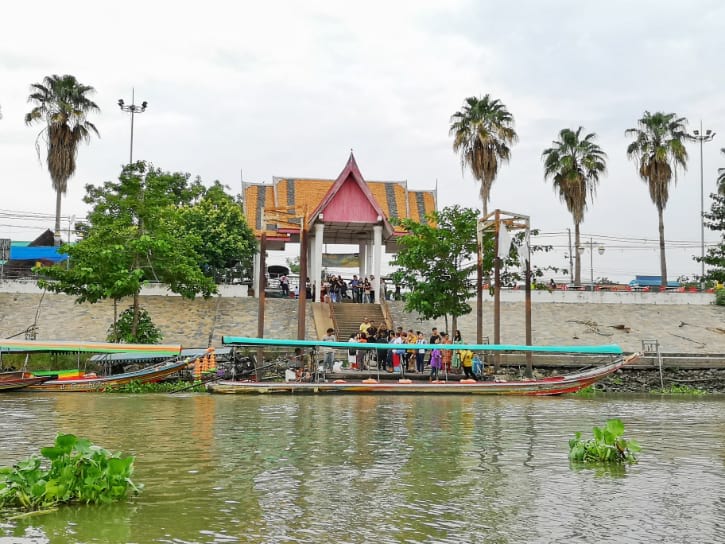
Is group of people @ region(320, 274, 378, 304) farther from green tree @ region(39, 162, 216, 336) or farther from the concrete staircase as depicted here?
green tree @ region(39, 162, 216, 336)

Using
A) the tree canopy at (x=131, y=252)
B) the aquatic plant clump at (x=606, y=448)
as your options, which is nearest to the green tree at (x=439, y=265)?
the tree canopy at (x=131, y=252)

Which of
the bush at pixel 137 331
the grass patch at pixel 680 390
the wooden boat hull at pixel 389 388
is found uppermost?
the bush at pixel 137 331

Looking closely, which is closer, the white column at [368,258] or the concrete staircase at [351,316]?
the concrete staircase at [351,316]

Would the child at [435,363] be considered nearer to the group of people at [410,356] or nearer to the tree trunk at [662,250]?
the group of people at [410,356]

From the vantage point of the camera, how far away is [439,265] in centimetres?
3200

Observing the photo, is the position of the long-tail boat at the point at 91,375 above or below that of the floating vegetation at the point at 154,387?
above

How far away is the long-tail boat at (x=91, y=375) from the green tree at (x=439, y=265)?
9520mm

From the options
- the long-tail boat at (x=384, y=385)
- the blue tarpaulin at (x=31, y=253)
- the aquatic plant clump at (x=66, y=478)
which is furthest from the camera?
the blue tarpaulin at (x=31, y=253)

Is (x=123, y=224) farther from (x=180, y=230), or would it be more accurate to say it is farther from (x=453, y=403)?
(x=453, y=403)

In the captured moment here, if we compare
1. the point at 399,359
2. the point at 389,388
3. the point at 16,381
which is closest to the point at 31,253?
the point at 16,381

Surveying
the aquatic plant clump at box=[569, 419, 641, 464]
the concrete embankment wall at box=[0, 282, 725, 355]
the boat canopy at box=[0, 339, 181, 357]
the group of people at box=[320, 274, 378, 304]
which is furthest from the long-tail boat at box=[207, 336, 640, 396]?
the group of people at box=[320, 274, 378, 304]

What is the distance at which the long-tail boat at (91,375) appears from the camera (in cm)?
2464

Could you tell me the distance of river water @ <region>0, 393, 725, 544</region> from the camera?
26.3ft

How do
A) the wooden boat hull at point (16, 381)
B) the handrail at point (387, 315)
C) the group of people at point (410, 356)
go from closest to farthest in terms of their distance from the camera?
the wooden boat hull at point (16, 381)
the group of people at point (410, 356)
the handrail at point (387, 315)
